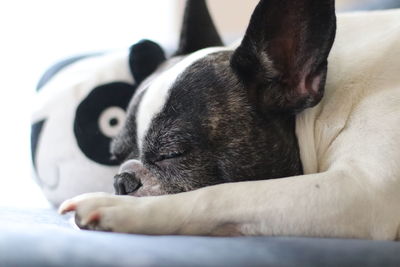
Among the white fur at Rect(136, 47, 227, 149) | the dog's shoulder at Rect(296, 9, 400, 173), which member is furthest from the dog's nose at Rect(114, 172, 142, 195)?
the dog's shoulder at Rect(296, 9, 400, 173)

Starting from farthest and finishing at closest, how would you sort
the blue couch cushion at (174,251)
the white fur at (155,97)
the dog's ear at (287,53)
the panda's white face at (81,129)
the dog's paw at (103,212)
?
1. the panda's white face at (81,129)
2. the white fur at (155,97)
3. the dog's ear at (287,53)
4. the dog's paw at (103,212)
5. the blue couch cushion at (174,251)

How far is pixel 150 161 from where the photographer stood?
123 cm

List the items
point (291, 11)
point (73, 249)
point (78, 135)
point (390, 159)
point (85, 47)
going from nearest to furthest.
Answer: point (73, 249)
point (390, 159)
point (291, 11)
point (78, 135)
point (85, 47)

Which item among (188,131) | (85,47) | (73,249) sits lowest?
(85,47)

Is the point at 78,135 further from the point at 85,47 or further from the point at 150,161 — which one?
the point at 85,47

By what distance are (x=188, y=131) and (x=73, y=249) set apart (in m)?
0.54

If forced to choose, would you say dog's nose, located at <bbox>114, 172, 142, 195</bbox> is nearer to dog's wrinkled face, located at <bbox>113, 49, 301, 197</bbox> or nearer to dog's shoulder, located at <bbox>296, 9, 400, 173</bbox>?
dog's wrinkled face, located at <bbox>113, 49, 301, 197</bbox>

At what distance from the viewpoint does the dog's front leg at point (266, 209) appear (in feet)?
3.06

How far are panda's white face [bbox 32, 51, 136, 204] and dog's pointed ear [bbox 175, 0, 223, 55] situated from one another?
19cm

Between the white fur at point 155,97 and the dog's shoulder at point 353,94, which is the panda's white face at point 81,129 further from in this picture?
the dog's shoulder at point 353,94

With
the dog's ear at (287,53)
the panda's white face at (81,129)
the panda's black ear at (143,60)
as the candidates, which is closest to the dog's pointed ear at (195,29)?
the panda's black ear at (143,60)

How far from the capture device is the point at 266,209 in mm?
956

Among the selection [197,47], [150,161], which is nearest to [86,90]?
[197,47]

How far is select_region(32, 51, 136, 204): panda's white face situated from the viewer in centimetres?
162
